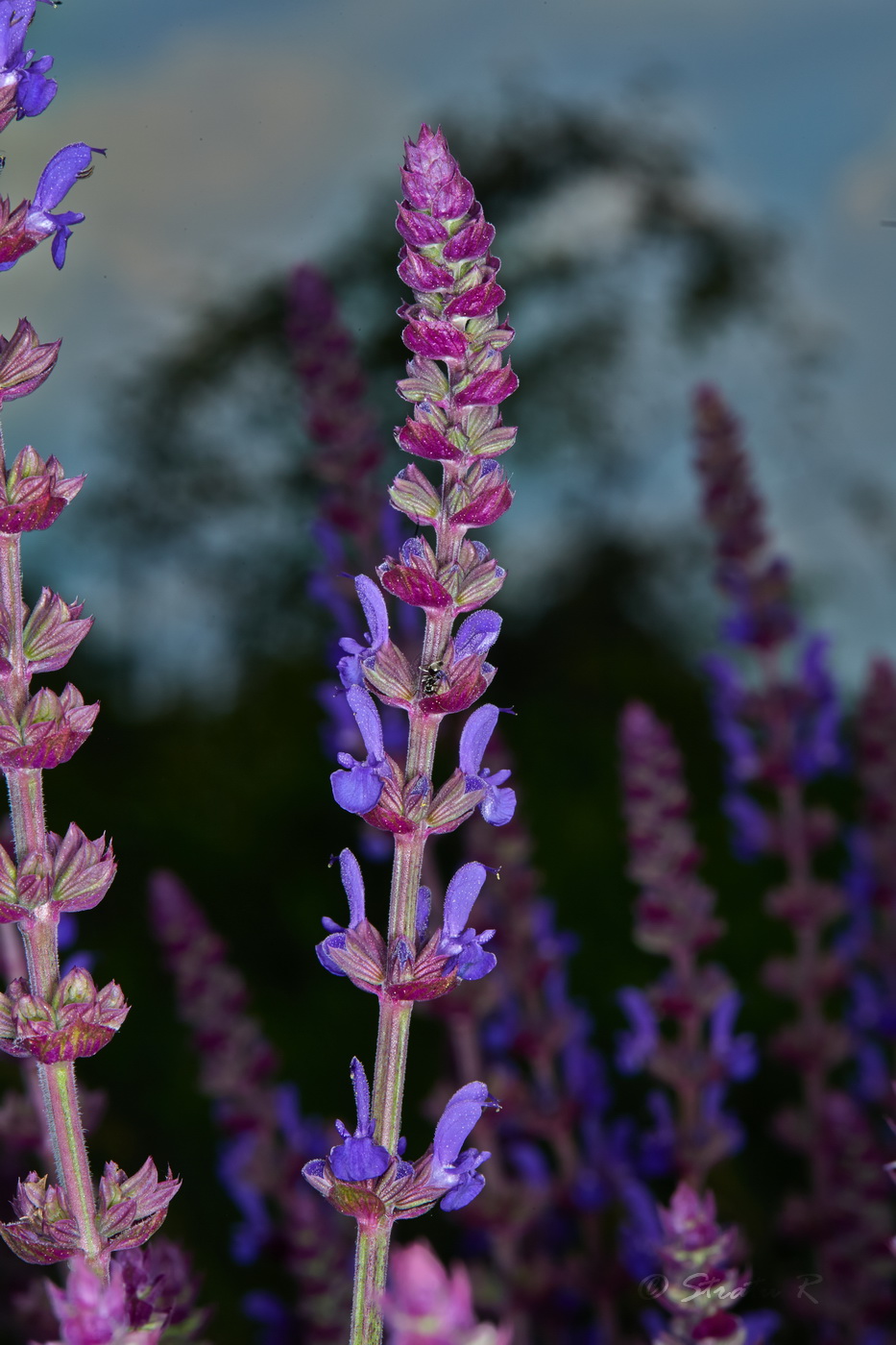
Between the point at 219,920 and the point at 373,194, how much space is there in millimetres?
1531

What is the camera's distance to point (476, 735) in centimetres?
40

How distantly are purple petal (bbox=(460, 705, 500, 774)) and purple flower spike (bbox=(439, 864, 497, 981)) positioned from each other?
3cm

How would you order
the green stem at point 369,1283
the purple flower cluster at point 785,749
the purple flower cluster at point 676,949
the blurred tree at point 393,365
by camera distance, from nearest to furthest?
1. the green stem at point 369,1283
2. the purple flower cluster at point 676,949
3. the purple flower cluster at point 785,749
4. the blurred tree at point 393,365

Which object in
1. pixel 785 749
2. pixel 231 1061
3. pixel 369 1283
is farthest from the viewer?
pixel 785 749

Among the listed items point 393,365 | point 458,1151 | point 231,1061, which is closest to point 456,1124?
point 458,1151

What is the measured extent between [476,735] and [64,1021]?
0.14 metres

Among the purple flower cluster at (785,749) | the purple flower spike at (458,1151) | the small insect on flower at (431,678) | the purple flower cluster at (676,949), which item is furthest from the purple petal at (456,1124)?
the purple flower cluster at (785,749)

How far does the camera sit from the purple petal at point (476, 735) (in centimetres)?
40

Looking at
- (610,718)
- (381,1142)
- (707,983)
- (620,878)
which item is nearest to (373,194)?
(610,718)

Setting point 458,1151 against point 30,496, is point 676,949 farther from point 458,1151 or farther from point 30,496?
point 30,496

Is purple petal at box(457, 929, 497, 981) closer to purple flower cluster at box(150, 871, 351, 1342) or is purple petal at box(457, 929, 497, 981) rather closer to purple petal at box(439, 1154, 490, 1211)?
purple petal at box(439, 1154, 490, 1211)

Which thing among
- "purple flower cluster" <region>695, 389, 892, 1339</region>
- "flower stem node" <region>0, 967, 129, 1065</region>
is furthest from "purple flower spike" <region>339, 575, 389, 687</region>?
"purple flower cluster" <region>695, 389, 892, 1339</region>

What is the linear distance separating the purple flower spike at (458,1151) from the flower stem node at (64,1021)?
9 cm

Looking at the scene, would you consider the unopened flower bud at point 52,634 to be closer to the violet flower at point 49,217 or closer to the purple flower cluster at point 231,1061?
the violet flower at point 49,217
